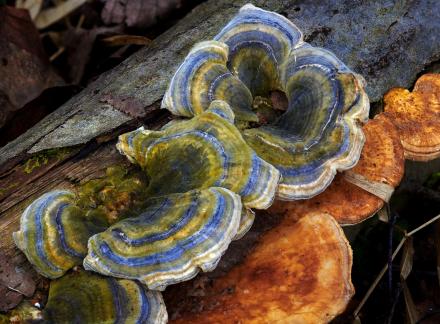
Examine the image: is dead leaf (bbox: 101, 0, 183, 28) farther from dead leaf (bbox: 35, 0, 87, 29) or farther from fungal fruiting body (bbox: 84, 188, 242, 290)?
fungal fruiting body (bbox: 84, 188, 242, 290)

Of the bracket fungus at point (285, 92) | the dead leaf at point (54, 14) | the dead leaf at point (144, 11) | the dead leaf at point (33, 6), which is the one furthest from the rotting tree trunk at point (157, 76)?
the dead leaf at point (33, 6)

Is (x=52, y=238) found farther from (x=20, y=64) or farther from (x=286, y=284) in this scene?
(x=20, y=64)

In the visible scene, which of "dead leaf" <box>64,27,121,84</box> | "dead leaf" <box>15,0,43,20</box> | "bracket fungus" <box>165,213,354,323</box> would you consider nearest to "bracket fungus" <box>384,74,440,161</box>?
"bracket fungus" <box>165,213,354,323</box>

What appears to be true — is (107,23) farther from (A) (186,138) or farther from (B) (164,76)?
(A) (186,138)

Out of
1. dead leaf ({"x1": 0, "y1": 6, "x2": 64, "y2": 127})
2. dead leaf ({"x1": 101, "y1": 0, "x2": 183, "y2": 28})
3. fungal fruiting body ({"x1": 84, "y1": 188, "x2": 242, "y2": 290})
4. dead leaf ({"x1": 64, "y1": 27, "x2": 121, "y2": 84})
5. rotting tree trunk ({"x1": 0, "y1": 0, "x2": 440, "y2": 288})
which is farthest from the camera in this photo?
dead leaf ({"x1": 64, "y1": 27, "x2": 121, "y2": 84})

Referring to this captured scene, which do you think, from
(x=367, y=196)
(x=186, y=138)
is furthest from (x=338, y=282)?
(x=186, y=138)

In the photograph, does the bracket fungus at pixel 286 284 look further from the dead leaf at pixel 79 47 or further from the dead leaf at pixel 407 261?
the dead leaf at pixel 79 47

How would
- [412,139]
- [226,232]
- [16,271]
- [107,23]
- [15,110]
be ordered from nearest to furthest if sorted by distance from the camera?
[226,232] < [16,271] < [412,139] < [15,110] < [107,23]
